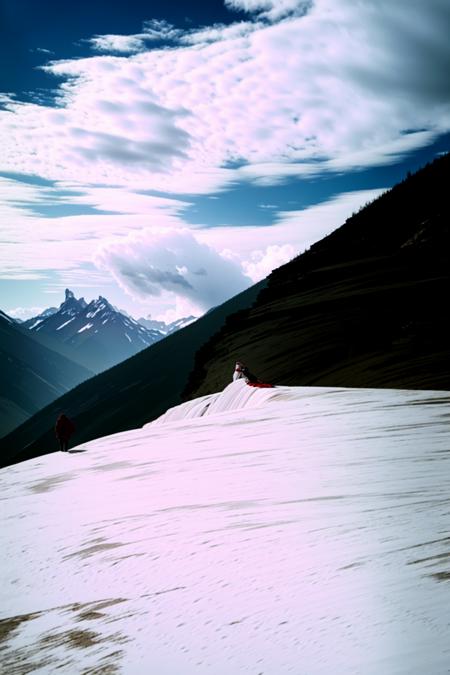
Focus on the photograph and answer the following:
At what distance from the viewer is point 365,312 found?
29.8 metres

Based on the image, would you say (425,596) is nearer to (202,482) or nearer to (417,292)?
(202,482)

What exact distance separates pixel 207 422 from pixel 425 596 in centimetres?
1210

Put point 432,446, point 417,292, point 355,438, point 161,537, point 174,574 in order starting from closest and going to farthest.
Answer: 1. point 174,574
2. point 161,537
3. point 432,446
4. point 355,438
5. point 417,292

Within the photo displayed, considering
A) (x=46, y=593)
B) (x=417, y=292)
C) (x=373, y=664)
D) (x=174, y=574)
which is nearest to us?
(x=373, y=664)

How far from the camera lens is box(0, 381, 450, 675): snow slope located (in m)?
3.67

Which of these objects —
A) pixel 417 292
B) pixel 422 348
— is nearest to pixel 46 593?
pixel 422 348

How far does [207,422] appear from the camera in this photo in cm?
1577

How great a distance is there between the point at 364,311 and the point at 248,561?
85.6 feet

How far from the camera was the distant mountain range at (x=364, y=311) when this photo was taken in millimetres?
22453

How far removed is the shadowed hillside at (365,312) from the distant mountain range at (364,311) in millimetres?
76

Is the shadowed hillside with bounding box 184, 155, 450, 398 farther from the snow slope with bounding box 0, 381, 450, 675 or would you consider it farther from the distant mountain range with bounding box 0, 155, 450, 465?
the snow slope with bounding box 0, 381, 450, 675

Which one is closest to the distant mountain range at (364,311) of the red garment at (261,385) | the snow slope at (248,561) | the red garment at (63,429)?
the red garment at (261,385)

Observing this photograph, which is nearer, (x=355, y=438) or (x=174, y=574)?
Result: (x=174, y=574)

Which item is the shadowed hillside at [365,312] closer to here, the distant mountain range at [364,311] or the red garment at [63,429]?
the distant mountain range at [364,311]
